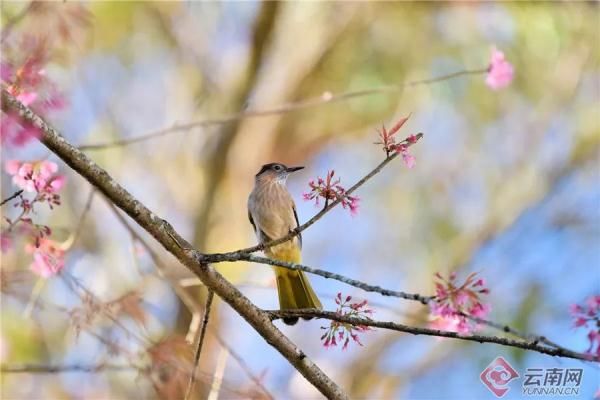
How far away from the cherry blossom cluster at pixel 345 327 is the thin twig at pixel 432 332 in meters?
0.04

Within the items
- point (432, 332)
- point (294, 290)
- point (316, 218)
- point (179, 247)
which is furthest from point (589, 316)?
point (294, 290)

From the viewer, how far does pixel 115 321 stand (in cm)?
287

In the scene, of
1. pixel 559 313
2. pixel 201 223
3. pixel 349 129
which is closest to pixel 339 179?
pixel 201 223

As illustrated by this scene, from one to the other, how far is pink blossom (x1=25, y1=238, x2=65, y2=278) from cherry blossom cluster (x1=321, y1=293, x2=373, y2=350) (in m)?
1.19

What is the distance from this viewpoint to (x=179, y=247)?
2.40 meters

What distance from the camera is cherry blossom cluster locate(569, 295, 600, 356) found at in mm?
2305

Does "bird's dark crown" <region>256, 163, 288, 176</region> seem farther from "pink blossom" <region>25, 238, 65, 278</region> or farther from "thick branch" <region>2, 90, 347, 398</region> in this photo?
"thick branch" <region>2, 90, 347, 398</region>

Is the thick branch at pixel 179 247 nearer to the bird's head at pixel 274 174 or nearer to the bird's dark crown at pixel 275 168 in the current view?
the bird's head at pixel 274 174

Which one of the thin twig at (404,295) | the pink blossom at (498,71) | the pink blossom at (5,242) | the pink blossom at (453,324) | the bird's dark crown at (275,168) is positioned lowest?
the thin twig at (404,295)

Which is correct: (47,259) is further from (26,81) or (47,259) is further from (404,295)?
(404,295)

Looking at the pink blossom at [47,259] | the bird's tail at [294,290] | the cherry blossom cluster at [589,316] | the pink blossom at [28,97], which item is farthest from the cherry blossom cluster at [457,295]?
the pink blossom at [28,97]

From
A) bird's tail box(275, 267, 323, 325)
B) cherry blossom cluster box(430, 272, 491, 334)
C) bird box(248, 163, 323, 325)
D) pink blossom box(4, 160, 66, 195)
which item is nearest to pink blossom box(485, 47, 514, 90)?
bird box(248, 163, 323, 325)

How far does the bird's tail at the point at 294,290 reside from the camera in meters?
3.73

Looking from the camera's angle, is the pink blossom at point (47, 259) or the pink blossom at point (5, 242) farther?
the pink blossom at point (47, 259)
